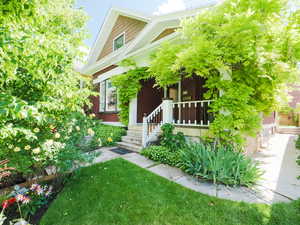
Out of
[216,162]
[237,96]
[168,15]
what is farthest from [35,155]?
[168,15]

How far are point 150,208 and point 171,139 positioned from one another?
9.15 ft

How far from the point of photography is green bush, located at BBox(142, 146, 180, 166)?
4.28 m

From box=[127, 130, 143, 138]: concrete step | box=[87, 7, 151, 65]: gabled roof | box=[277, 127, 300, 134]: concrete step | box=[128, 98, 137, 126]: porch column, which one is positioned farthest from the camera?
box=[277, 127, 300, 134]: concrete step

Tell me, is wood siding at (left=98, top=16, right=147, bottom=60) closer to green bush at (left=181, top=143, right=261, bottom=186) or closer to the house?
the house

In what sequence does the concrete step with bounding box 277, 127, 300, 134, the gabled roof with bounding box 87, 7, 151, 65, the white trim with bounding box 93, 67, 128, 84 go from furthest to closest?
the concrete step with bounding box 277, 127, 300, 134, the gabled roof with bounding box 87, 7, 151, 65, the white trim with bounding box 93, 67, 128, 84

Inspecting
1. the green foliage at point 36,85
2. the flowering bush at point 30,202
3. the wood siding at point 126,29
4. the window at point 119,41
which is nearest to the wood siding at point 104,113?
the window at point 119,41

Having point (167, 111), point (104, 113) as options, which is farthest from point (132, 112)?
point (104, 113)

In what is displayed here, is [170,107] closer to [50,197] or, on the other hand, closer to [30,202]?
[50,197]

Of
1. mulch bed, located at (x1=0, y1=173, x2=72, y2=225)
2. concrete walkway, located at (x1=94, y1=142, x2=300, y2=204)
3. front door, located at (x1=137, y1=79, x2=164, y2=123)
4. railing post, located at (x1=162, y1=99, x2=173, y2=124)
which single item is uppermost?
front door, located at (x1=137, y1=79, x2=164, y2=123)

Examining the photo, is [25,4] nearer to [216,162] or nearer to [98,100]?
[216,162]

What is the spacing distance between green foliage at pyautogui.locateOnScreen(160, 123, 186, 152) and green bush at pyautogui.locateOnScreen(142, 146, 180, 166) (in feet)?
0.68

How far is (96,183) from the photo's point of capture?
328cm

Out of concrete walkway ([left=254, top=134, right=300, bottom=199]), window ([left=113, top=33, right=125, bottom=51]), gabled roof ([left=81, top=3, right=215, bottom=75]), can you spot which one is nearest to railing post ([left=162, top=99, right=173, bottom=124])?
gabled roof ([left=81, top=3, right=215, bottom=75])

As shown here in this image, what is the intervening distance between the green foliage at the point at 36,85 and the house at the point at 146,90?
9.84ft
